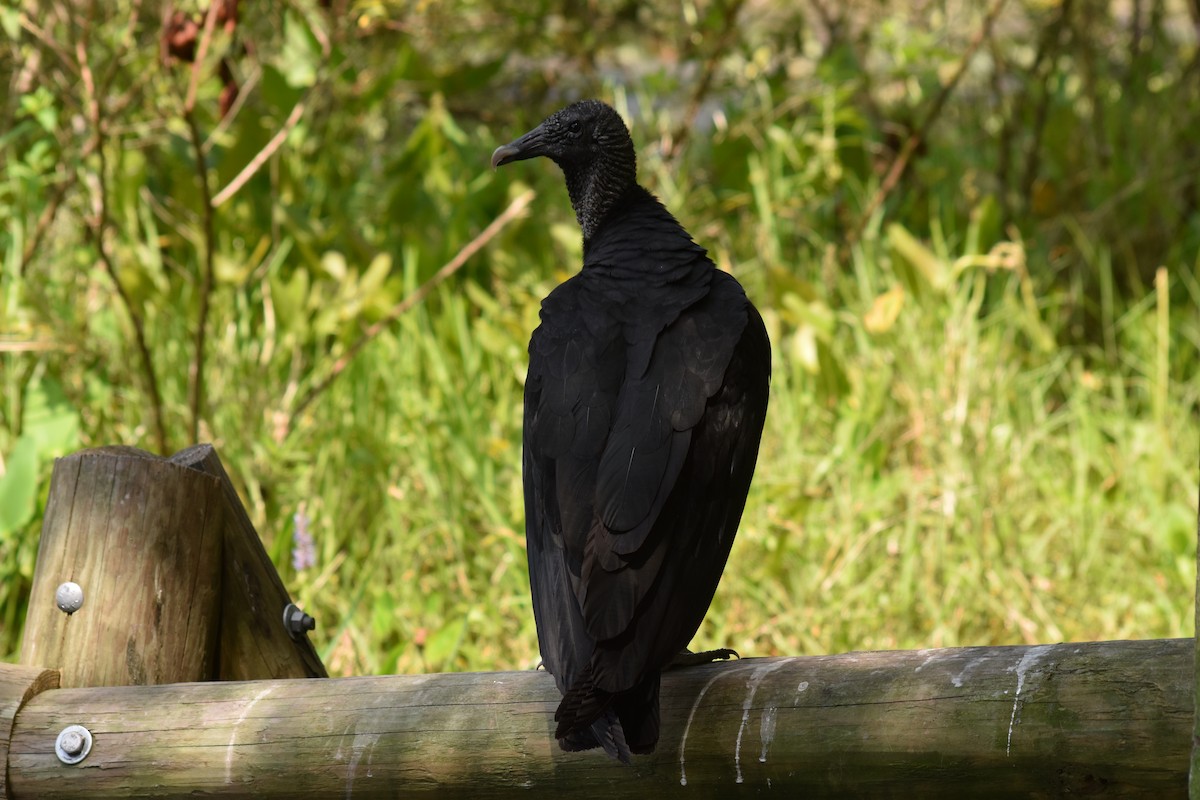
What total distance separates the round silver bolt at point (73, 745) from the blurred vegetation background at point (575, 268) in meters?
1.24

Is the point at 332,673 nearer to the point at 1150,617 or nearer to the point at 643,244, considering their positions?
the point at 643,244

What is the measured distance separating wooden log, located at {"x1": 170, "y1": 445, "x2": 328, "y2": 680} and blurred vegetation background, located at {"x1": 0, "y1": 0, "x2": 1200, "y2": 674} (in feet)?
2.73

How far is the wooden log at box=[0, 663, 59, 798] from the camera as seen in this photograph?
193 centimetres

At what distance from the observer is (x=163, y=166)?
527 centimetres

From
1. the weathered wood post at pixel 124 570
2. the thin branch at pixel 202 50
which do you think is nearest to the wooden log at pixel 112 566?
the weathered wood post at pixel 124 570

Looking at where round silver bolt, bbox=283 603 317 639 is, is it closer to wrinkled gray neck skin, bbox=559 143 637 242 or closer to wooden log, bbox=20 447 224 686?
wooden log, bbox=20 447 224 686

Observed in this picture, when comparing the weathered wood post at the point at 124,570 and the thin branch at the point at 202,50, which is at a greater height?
the thin branch at the point at 202,50

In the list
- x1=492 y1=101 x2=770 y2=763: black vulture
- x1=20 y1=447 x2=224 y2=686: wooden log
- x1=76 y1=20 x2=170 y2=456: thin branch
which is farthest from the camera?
x1=76 y1=20 x2=170 y2=456: thin branch

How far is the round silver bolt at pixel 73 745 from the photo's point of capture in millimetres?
1902

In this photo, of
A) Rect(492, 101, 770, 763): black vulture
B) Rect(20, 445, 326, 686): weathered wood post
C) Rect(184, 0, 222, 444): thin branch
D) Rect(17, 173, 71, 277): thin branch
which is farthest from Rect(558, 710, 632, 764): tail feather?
Rect(17, 173, 71, 277): thin branch

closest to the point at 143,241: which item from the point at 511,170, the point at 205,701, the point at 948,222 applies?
the point at 511,170

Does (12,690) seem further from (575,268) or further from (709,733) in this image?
(575,268)

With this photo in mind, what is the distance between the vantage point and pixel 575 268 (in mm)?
4938

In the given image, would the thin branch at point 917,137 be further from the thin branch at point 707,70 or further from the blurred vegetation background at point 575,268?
the thin branch at point 707,70
